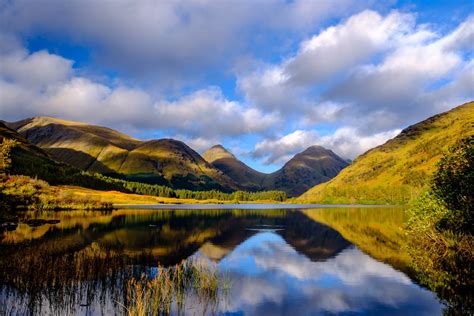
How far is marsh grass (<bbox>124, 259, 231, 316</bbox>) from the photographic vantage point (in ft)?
82.6

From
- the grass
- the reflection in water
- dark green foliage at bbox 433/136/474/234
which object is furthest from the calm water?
the grass

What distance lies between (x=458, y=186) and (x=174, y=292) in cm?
3641

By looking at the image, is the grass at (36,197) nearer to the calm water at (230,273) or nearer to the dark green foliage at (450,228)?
the calm water at (230,273)

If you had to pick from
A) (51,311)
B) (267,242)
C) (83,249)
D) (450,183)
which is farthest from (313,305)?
(267,242)

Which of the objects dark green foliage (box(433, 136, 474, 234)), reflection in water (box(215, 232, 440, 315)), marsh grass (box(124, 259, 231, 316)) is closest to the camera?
marsh grass (box(124, 259, 231, 316))

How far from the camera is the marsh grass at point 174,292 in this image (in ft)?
82.6

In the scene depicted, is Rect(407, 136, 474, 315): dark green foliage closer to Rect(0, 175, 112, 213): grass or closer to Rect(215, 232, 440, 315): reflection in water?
Rect(215, 232, 440, 315): reflection in water

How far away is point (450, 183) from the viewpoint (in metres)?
46.2

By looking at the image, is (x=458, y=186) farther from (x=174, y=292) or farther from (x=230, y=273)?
(x=174, y=292)

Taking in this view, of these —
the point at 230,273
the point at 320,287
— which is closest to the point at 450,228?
the point at 320,287

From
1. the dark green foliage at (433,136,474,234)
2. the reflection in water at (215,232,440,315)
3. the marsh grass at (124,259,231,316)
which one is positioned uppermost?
the dark green foliage at (433,136,474,234)

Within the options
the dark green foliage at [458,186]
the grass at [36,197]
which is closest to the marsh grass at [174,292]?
the dark green foliage at [458,186]

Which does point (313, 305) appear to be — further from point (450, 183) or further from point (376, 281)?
point (450, 183)

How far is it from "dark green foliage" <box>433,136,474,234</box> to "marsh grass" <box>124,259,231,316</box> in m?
29.3
